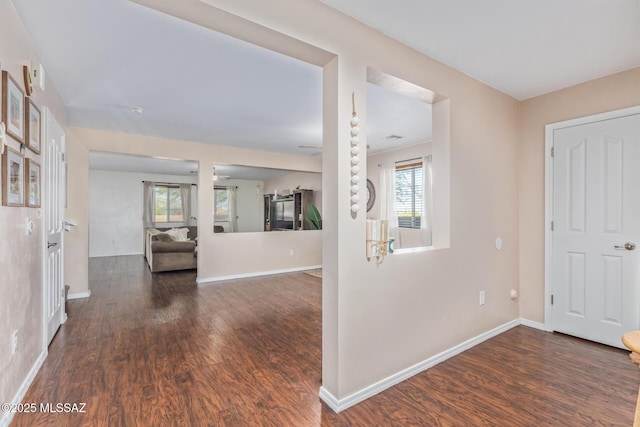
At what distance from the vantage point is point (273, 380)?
2.11m

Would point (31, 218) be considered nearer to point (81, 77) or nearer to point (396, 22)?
point (81, 77)

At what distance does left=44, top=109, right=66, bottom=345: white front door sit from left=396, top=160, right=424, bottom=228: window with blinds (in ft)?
15.1

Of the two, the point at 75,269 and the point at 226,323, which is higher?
the point at 75,269

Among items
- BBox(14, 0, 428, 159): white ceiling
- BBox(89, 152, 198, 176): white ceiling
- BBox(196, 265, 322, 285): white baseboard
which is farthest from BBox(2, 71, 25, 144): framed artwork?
BBox(89, 152, 198, 176): white ceiling

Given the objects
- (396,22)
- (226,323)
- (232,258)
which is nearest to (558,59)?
(396,22)

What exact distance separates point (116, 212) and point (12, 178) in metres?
7.53

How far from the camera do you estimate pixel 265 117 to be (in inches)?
144

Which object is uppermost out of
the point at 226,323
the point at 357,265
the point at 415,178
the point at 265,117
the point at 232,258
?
the point at 265,117

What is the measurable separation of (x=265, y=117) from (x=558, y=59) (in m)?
2.82

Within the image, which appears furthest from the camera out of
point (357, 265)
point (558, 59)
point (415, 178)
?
point (415, 178)

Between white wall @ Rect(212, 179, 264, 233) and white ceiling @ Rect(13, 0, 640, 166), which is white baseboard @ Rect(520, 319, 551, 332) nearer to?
white ceiling @ Rect(13, 0, 640, 166)

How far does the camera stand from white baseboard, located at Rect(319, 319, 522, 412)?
1.81 meters

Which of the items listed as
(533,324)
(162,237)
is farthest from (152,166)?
(533,324)

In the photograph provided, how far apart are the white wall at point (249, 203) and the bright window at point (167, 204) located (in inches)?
66.1
